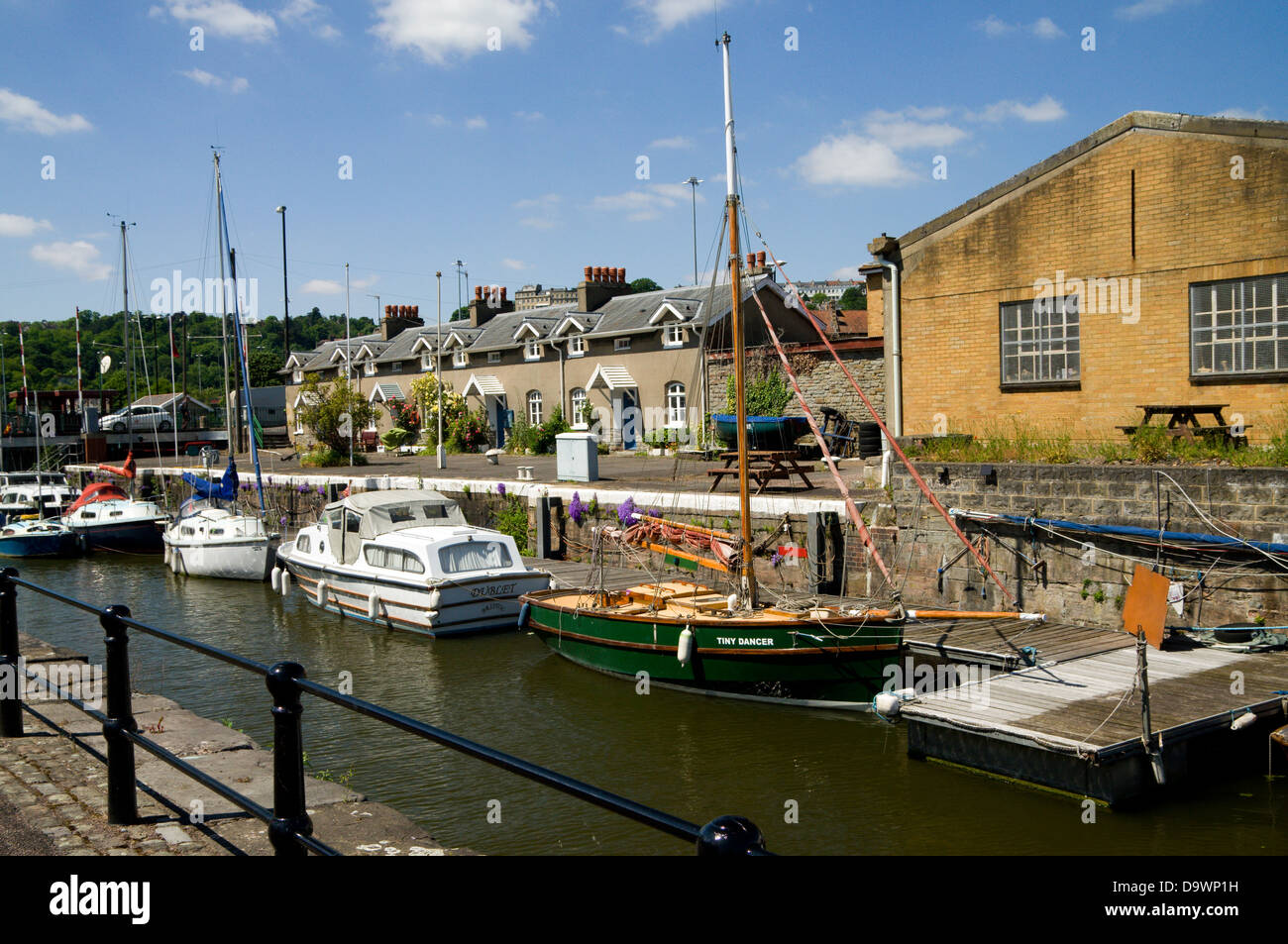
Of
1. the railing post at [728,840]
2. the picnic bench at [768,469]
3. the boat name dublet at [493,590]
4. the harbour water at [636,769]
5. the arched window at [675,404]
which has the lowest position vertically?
the harbour water at [636,769]

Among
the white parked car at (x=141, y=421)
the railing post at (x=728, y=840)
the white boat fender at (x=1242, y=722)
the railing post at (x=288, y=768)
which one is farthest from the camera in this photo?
the white parked car at (x=141, y=421)

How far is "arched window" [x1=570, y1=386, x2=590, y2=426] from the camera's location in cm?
4081

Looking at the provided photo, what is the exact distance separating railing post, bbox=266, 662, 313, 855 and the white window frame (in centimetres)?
3312

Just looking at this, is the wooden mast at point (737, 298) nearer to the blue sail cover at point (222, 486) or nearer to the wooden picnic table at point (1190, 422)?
the wooden picnic table at point (1190, 422)

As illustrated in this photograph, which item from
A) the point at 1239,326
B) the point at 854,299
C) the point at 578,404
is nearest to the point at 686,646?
the point at 1239,326

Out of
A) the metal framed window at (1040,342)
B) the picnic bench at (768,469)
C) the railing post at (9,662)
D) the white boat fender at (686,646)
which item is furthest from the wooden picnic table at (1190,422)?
the railing post at (9,662)

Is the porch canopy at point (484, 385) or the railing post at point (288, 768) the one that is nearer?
the railing post at point (288, 768)

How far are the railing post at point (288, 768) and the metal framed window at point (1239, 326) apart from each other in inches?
638

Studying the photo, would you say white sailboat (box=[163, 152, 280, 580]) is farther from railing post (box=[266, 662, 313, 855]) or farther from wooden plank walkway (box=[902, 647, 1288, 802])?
railing post (box=[266, 662, 313, 855])

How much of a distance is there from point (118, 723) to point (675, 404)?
1298 inches

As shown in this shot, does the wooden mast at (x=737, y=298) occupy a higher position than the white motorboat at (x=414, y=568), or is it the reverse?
the wooden mast at (x=737, y=298)

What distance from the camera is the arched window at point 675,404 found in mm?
36938
